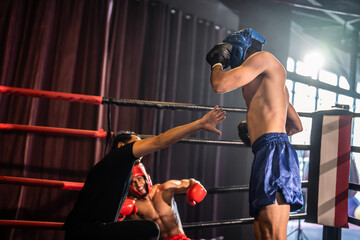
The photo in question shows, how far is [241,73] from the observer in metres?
1.36

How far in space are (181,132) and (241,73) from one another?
0.35 m

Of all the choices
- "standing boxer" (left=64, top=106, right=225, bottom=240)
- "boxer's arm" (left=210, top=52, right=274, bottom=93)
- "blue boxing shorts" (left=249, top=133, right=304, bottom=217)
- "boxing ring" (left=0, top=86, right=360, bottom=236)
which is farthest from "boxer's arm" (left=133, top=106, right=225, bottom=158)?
"boxing ring" (left=0, top=86, right=360, bottom=236)

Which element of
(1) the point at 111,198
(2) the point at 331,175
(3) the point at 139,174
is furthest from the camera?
(2) the point at 331,175

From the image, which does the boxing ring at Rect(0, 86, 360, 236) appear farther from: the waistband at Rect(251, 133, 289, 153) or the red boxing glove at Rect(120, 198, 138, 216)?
the waistband at Rect(251, 133, 289, 153)

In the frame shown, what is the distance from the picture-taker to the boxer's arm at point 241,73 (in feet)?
4.42

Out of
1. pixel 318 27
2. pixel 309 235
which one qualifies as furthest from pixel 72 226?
pixel 318 27

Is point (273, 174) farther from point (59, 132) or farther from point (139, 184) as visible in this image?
point (59, 132)

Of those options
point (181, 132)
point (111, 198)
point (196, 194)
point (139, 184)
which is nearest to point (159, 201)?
point (139, 184)

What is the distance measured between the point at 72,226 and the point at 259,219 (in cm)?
80

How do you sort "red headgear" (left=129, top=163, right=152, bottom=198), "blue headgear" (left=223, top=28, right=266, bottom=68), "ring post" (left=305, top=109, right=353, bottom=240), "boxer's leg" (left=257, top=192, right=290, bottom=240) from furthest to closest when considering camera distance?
"ring post" (left=305, top=109, right=353, bottom=240)
"red headgear" (left=129, top=163, right=152, bottom=198)
"blue headgear" (left=223, top=28, right=266, bottom=68)
"boxer's leg" (left=257, top=192, right=290, bottom=240)

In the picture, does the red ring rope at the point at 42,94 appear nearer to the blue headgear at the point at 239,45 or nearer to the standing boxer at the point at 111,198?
the standing boxer at the point at 111,198

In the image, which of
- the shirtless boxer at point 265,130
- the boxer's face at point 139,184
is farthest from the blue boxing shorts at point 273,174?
the boxer's face at point 139,184

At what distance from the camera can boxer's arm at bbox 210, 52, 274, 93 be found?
4.42 feet

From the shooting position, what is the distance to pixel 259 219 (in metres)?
1.32
